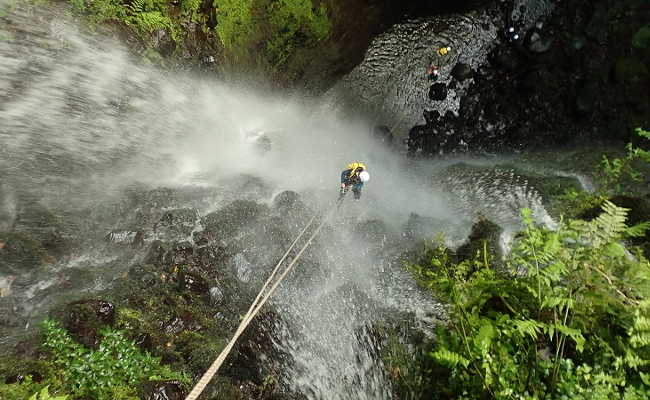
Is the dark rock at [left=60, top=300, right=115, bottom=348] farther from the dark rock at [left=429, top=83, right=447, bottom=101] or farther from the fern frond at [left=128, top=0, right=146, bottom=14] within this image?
the dark rock at [left=429, top=83, right=447, bottom=101]

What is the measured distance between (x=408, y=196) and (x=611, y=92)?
21.3ft

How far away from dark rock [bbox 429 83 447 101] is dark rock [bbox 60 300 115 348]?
980 centimetres

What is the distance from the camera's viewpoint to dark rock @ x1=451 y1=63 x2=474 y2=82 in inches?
388

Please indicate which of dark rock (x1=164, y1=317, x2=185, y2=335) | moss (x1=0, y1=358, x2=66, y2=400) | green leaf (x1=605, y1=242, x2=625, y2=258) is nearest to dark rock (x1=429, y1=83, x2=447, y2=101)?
green leaf (x1=605, y1=242, x2=625, y2=258)

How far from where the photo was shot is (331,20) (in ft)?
25.8

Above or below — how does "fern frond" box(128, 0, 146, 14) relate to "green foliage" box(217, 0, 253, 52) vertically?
below

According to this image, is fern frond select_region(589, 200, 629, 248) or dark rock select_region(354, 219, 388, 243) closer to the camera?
fern frond select_region(589, 200, 629, 248)

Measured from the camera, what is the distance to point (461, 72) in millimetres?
9867

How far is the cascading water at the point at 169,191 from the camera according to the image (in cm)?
445

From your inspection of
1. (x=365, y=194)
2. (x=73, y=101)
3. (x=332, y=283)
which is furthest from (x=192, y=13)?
(x=332, y=283)

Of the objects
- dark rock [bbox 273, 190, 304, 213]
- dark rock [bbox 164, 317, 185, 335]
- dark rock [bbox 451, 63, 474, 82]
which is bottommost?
dark rock [bbox 164, 317, 185, 335]

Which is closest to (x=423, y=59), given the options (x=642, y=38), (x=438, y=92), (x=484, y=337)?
(x=438, y=92)

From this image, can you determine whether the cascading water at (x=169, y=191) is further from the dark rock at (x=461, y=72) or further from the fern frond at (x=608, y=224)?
the dark rock at (x=461, y=72)

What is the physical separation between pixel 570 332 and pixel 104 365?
14.0 ft
